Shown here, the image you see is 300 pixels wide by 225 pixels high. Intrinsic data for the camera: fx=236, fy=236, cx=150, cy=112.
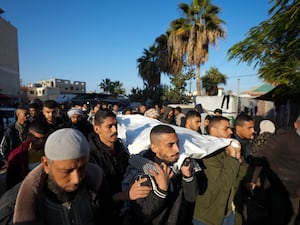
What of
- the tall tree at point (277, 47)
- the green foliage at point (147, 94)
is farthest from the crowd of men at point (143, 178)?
the green foliage at point (147, 94)

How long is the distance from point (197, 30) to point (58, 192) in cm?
1624

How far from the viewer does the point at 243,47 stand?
6.76 meters

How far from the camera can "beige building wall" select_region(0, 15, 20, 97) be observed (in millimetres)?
34750

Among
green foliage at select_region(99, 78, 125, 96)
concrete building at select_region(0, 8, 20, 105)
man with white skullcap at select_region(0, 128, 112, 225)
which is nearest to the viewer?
man with white skullcap at select_region(0, 128, 112, 225)

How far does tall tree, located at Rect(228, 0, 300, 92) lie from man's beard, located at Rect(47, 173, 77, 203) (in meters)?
5.69

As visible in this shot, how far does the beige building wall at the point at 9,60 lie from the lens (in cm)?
3475

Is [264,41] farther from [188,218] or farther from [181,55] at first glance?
[181,55]

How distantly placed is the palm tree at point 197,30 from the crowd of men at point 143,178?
41.4 ft

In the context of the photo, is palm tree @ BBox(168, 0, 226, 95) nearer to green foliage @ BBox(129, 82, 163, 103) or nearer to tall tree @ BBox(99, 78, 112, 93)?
green foliage @ BBox(129, 82, 163, 103)

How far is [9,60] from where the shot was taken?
3741cm

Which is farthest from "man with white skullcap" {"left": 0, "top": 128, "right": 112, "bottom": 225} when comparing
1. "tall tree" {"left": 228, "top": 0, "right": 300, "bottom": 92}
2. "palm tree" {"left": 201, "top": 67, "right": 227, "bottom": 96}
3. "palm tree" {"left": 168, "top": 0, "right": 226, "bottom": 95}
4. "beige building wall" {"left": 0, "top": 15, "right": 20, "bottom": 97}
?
"beige building wall" {"left": 0, "top": 15, "right": 20, "bottom": 97}

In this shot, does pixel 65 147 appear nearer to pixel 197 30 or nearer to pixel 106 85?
pixel 197 30

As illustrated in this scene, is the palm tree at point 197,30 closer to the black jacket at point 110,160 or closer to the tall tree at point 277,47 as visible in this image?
the tall tree at point 277,47

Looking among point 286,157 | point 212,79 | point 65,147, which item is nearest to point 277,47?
point 286,157
